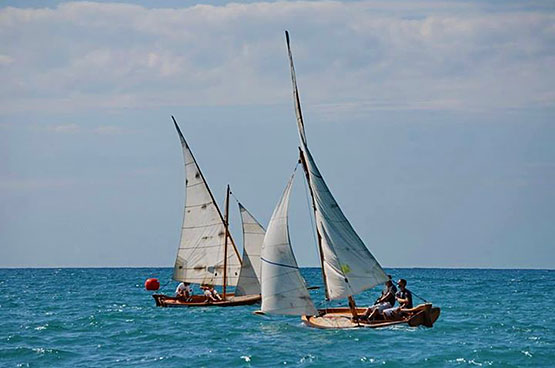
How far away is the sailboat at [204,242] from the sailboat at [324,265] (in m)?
13.7

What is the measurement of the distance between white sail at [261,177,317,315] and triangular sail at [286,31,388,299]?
1.14m

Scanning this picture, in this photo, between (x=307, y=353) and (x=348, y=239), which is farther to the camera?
(x=348, y=239)

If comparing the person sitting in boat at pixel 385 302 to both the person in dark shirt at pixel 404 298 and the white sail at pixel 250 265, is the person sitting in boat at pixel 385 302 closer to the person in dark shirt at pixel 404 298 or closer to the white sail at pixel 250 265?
the person in dark shirt at pixel 404 298

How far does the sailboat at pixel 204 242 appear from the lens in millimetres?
52562

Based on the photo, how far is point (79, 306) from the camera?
58781 millimetres

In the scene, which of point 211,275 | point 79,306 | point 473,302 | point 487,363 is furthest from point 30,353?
point 473,302

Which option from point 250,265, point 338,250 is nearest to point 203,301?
point 250,265

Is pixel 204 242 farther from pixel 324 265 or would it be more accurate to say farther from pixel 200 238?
pixel 324 265

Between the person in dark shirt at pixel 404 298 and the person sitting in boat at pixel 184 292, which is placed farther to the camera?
the person sitting in boat at pixel 184 292

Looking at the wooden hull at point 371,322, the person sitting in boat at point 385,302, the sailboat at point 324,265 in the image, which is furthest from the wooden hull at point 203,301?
the person sitting in boat at point 385,302

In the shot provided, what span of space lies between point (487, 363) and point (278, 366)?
653 centimetres

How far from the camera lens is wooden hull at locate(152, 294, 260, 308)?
51406 millimetres

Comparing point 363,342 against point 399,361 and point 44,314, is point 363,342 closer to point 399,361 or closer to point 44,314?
point 399,361

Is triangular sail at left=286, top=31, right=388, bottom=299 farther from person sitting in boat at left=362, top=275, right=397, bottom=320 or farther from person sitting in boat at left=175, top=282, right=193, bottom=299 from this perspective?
person sitting in boat at left=175, top=282, right=193, bottom=299
